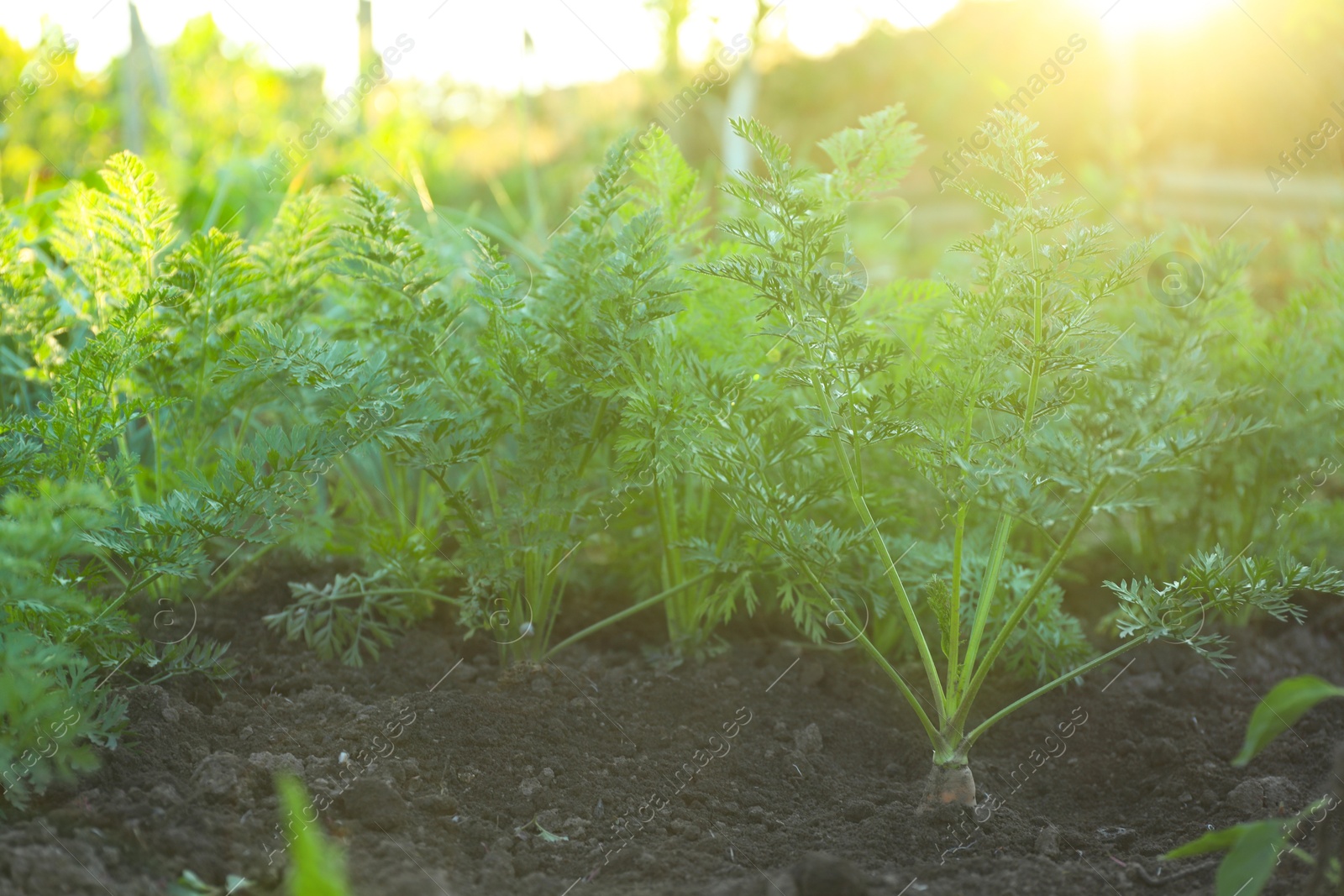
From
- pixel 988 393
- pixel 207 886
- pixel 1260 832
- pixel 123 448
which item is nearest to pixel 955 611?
pixel 988 393

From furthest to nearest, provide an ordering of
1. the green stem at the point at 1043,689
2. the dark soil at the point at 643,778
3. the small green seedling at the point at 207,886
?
the green stem at the point at 1043,689 → the dark soil at the point at 643,778 → the small green seedling at the point at 207,886

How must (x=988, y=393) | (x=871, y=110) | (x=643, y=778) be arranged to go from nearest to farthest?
1. (x=988, y=393)
2. (x=643, y=778)
3. (x=871, y=110)

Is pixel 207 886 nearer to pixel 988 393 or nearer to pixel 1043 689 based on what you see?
pixel 1043 689

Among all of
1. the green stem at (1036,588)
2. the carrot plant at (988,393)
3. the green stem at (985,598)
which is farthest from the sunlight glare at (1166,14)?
the green stem at (1036,588)

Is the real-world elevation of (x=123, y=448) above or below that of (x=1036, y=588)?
above

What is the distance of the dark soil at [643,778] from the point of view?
1307 mm

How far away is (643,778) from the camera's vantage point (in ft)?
5.42

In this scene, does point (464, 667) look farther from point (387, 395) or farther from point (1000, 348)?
point (1000, 348)

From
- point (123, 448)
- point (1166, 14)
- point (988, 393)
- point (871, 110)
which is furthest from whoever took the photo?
point (871, 110)

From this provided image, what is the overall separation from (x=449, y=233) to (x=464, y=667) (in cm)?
162

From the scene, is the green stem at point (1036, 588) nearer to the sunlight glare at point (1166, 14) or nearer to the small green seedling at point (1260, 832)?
the small green seedling at point (1260, 832)

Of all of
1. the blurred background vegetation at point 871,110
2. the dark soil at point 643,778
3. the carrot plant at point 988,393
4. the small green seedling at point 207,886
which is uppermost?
the blurred background vegetation at point 871,110

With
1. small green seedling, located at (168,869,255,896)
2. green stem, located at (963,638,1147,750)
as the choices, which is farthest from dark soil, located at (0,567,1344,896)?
green stem, located at (963,638,1147,750)

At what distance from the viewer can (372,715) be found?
1.69 metres
